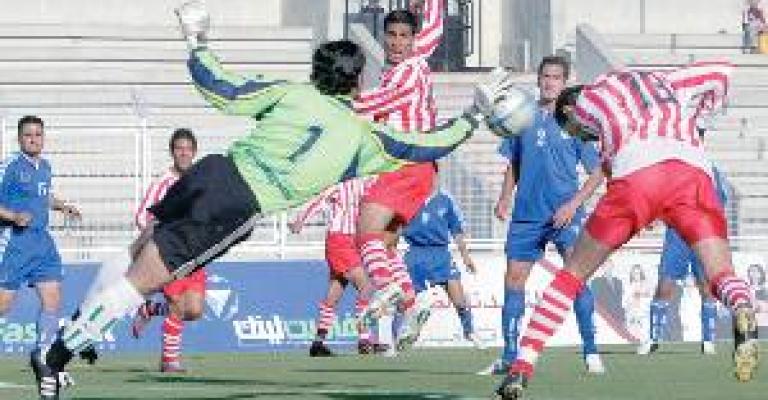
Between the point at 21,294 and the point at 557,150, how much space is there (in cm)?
923

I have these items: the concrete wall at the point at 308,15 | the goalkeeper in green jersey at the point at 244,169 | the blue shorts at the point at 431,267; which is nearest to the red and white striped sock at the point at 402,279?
the goalkeeper in green jersey at the point at 244,169

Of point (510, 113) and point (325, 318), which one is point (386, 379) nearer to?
point (510, 113)

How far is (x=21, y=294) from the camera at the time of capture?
28062mm

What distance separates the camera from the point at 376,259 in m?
18.5

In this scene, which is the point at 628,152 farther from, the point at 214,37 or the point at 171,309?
the point at 214,37

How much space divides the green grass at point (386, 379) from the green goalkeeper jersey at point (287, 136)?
168 cm

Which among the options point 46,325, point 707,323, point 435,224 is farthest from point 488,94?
point 435,224

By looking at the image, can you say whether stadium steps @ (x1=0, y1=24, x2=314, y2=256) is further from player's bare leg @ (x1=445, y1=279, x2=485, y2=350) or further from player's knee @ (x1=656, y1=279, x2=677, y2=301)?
player's knee @ (x1=656, y1=279, x2=677, y2=301)

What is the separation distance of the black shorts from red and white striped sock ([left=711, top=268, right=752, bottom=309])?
2611mm

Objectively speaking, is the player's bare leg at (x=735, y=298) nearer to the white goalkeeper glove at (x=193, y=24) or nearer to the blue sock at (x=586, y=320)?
the white goalkeeper glove at (x=193, y=24)

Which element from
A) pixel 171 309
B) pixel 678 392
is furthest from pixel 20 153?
pixel 678 392

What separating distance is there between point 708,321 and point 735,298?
10934mm

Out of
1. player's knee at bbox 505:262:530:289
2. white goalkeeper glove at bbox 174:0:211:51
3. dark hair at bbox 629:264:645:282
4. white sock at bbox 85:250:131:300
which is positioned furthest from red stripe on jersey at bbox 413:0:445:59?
dark hair at bbox 629:264:645:282

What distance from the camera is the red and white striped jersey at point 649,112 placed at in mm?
14719
